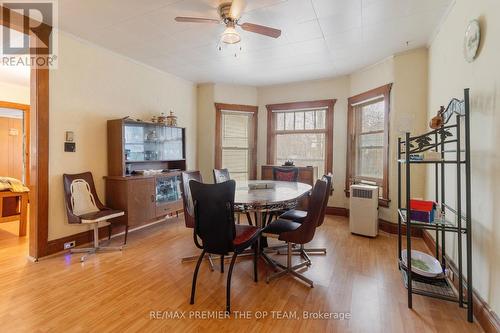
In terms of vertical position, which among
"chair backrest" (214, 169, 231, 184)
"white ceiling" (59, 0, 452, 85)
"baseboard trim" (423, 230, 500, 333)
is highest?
"white ceiling" (59, 0, 452, 85)

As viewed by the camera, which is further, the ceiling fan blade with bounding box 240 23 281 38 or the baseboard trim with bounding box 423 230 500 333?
the ceiling fan blade with bounding box 240 23 281 38

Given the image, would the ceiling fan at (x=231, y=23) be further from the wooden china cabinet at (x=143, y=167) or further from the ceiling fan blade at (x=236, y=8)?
the wooden china cabinet at (x=143, y=167)

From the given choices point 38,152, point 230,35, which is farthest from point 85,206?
point 230,35

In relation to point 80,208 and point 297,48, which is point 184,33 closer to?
point 297,48

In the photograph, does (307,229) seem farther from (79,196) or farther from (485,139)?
(79,196)

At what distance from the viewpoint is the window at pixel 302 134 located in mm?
4945

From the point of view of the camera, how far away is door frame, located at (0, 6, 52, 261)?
2.75m

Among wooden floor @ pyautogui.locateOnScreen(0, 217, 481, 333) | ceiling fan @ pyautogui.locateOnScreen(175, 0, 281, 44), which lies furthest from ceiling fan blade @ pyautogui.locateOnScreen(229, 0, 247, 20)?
wooden floor @ pyautogui.locateOnScreen(0, 217, 481, 333)

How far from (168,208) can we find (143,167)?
0.83 metres

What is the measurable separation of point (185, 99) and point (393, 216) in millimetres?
4311

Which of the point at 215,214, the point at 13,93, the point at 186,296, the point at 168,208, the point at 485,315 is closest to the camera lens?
the point at 485,315

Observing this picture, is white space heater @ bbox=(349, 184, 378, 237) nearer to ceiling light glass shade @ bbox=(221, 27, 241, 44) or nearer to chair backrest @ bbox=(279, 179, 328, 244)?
chair backrest @ bbox=(279, 179, 328, 244)

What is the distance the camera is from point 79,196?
310 centimetres

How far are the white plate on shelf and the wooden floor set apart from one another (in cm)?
20
